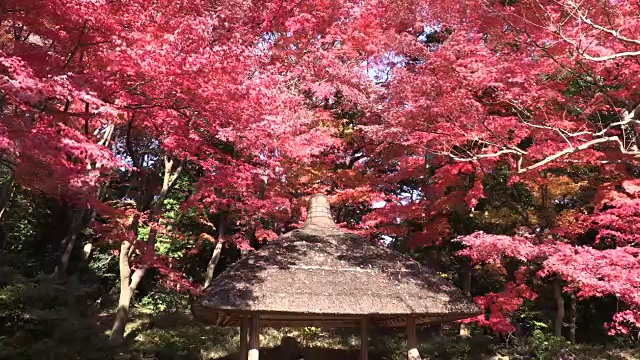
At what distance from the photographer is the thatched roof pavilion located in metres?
7.58

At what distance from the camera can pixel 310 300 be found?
301 inches

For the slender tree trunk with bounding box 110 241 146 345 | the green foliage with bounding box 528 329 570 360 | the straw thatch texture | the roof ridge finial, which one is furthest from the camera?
the slender tree trunk with bounding box 110 241 146 345

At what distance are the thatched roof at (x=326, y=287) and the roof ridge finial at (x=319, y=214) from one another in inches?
13.1

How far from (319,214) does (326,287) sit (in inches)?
99.6

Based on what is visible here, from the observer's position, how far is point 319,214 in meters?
10.3

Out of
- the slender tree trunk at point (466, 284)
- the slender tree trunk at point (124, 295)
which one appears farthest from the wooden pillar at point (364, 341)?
the slender tree trunk at point (124, 295)

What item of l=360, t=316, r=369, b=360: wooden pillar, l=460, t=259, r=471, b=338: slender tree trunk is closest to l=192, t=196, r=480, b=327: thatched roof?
l=360, t=316, r=369, b=360: wooden pillar

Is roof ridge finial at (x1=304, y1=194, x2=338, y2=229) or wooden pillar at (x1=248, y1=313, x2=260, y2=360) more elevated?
roof ridge finial at (x1=304, y1=194, x2=338, y2=229)

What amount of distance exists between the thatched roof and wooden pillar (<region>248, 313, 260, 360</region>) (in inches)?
7.4

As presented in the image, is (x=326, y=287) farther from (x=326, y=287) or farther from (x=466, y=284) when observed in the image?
(x=466, y=284)

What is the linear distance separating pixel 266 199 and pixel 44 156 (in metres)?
7.02

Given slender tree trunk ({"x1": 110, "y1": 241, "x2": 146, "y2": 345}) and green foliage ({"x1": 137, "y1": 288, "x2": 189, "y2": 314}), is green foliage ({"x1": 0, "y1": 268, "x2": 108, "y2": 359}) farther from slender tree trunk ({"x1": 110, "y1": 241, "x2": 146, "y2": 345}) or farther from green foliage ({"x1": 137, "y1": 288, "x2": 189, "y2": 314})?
green foliage ({"x1": 137, "y1": 288, "x2": 189, "y2": 314})

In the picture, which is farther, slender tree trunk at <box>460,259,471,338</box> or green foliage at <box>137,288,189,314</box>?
green foliage at <box>137,288,189,314</box>

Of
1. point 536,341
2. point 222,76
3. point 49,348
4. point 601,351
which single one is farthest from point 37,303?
point 601,351
